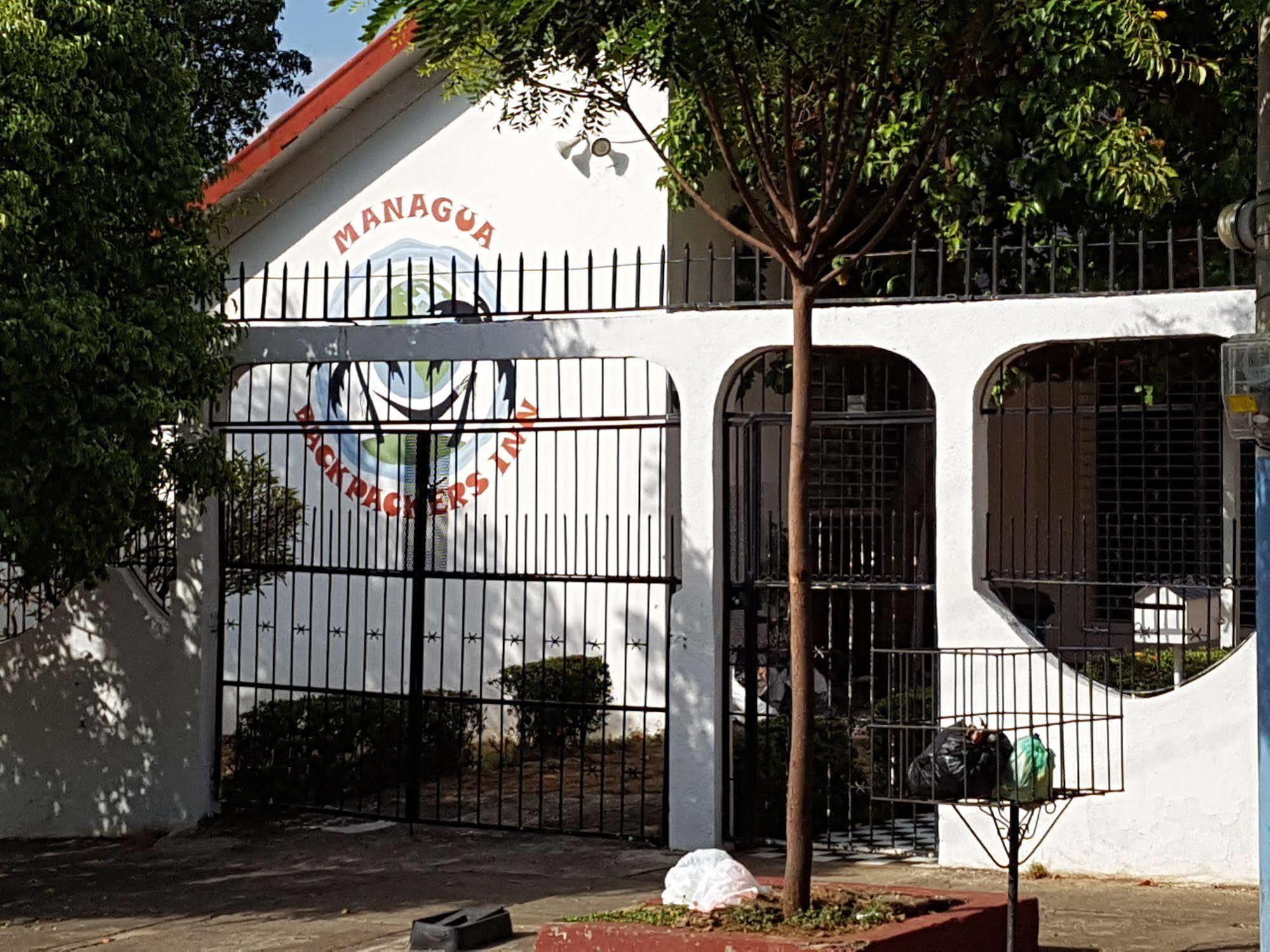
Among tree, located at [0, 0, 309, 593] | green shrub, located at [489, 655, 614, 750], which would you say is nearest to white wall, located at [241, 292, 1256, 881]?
tree, located at [0, 0, 309, 593]

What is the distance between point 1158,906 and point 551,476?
24.5 ft

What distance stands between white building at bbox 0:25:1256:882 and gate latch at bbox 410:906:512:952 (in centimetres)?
176

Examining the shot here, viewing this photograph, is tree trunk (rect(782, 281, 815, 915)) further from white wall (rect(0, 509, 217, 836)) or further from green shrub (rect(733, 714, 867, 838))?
white wall (rect(0, 509, 217, 836))

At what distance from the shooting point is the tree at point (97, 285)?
839 centimetres

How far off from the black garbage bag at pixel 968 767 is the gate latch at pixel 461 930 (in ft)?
6.97

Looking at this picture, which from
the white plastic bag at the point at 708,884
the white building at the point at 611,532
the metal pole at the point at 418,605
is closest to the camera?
the white plastic bag at the point at 708,884

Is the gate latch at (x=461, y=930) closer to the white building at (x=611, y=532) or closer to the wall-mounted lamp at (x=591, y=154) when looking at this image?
the white building at (x=611, y=532)

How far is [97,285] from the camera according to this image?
915 cm

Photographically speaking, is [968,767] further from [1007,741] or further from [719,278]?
[719,278]

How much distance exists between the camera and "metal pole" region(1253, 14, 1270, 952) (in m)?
5.73

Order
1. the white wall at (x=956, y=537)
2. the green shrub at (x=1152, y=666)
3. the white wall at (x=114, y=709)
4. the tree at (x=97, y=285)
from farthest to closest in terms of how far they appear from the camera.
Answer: the green shrub at (x=1152, y=666), the white wall at (x=114, y=709), the tree at (x=97, y=285), the white wall at (x=956, y=537)

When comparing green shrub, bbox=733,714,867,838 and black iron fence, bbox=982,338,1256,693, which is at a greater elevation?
black iron fence, bbox=982,338,1256,693

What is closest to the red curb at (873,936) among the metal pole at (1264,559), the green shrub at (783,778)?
the metal pole at (1264,559)

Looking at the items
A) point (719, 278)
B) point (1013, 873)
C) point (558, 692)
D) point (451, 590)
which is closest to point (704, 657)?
point (1013, 873)
